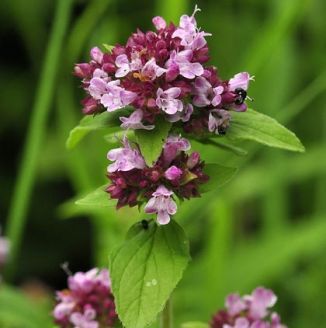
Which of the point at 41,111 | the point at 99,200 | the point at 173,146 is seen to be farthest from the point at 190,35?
the point at 41,111

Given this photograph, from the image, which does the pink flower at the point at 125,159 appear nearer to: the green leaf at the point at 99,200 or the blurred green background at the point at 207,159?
the green leaf at the point at 99,200

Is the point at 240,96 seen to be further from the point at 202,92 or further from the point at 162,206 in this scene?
the point at 162,206

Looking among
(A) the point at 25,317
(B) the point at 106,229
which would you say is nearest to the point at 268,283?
(B) the point at 106,229

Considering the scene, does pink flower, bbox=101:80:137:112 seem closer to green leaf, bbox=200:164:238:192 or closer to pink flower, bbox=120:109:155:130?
pink flower, bbox=120:109:155:130

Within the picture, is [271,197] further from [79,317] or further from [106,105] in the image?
[106,105]

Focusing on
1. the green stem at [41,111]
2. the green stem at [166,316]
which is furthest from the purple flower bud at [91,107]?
the green stem at [41,111]

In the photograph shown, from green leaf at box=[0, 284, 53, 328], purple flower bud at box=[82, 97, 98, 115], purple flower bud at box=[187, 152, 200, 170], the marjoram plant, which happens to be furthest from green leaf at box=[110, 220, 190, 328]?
green leaf at box=[0, 284, 53, 328]
